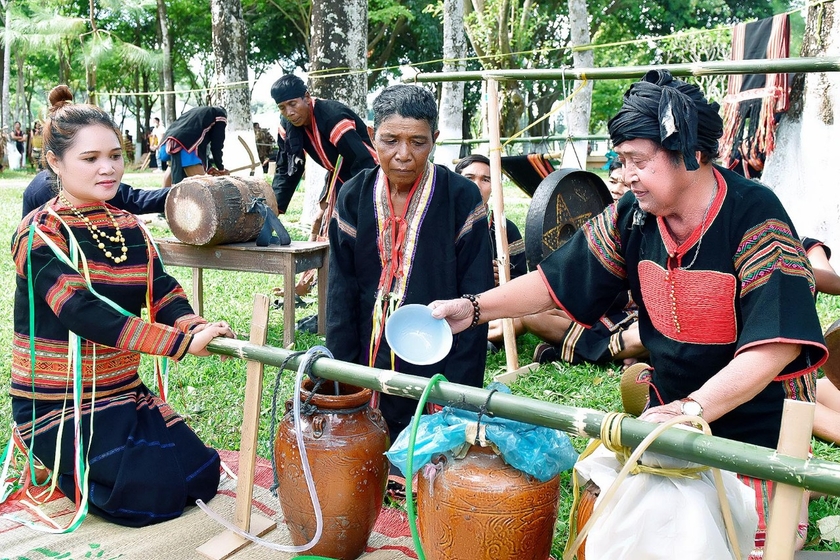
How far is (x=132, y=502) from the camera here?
280 cm

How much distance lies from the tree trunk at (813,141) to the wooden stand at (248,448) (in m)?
5.49

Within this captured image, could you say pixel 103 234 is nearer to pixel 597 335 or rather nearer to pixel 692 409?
pixel 692 409

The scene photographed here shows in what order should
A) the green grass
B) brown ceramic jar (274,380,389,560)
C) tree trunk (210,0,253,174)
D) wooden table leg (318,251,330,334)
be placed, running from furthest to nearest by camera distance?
tree trunk (210,0,253,174) → wooden table leg (318,251,330,334) → the green grass → brown ceramic jar (274,380,389,560)

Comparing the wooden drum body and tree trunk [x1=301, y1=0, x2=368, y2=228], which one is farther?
tree trunk [x1=301, y1=0, x2=368, y2=228]

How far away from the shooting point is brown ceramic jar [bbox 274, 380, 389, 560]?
7.83 ft

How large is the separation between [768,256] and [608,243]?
54cm

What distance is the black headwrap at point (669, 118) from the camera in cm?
198

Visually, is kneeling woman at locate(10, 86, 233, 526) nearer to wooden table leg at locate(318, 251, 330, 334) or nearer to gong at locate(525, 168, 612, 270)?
gong at locate(525, 168, 612, 270)

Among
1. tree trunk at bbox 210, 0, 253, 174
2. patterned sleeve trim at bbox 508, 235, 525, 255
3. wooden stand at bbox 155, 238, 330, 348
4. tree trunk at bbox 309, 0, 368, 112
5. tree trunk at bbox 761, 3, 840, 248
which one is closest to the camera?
wooden stand at bbox 155, 238, 330, 348

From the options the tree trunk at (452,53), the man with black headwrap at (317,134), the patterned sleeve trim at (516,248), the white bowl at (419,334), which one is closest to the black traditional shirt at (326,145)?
the man with black headwrap at (317,134)

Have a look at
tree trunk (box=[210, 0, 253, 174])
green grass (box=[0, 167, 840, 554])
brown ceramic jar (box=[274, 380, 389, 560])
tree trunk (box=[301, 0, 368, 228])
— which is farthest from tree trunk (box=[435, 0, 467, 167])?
brown ceramic jar (box=[274, 380, 389, 560])

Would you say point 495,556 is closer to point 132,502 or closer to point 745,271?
point 745,271

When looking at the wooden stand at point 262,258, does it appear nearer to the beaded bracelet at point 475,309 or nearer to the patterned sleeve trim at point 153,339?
the patterned sleeve trim at point 153,339

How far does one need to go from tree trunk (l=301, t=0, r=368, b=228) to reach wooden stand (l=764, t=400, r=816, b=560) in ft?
21.1
